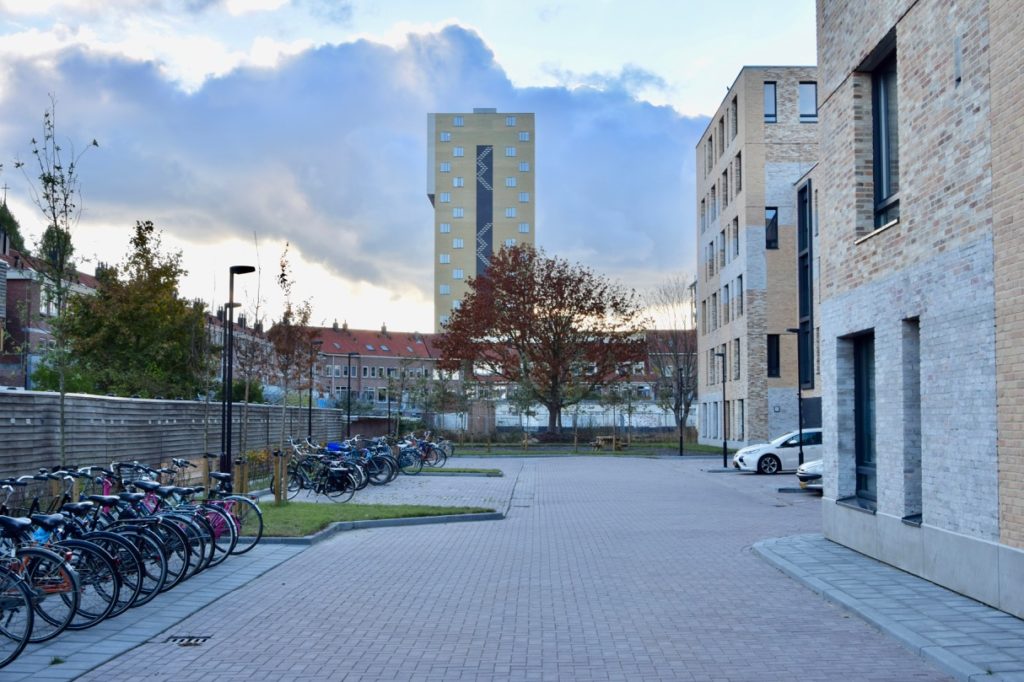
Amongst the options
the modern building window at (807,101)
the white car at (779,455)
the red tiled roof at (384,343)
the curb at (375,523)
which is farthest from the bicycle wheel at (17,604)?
the red tiled roof at (384,343)

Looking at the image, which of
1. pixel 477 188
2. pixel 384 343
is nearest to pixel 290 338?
pixel 477 188

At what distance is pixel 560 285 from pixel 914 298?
50220 millimetres

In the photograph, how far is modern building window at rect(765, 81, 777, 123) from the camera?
48781 millimetres

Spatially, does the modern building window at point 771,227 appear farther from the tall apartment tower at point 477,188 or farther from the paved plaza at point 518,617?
the tall apartment tower at point 477,188

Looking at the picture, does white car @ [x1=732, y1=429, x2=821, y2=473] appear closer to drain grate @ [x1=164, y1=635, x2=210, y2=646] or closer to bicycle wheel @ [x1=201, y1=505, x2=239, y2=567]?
bicycle wheel @ [x1=201, y1=505, x2=239, y2=567]

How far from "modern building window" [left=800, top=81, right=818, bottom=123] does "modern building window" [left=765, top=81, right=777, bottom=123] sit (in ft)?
4.25

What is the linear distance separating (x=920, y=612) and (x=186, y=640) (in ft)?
19.3

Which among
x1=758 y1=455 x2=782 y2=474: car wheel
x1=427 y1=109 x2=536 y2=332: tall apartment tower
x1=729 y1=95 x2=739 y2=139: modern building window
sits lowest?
x1=758 y1=455 x2=782 y2=474: car wheel

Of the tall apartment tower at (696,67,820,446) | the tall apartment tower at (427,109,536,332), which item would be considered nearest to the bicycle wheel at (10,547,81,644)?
the tall apartment tower at (696,67,820,446)

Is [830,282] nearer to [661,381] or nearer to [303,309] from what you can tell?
[303,309]

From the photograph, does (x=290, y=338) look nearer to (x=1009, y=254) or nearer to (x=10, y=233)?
(x=10, y=233)

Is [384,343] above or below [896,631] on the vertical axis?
above

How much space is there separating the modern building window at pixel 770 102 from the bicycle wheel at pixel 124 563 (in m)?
44.1

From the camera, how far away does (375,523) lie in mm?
16656
